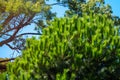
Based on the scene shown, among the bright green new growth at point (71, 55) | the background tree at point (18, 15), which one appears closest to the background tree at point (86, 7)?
the background tree at point (18, 15)

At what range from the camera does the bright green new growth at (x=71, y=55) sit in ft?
41.7

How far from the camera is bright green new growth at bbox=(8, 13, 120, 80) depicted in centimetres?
1270

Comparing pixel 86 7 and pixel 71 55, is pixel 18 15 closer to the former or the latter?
pixel 86 7

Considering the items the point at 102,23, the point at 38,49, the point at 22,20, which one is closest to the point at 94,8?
the point at 22,20

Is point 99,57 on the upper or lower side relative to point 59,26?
lower

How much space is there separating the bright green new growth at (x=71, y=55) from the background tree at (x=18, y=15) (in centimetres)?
916

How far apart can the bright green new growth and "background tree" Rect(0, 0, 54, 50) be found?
9.16 meters

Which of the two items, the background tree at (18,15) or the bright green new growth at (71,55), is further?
the background tree at (18,15)

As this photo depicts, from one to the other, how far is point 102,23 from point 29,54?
3.06 m

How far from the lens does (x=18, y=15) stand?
78.8 feet

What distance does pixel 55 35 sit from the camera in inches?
512

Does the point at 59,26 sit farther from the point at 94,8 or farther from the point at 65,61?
the point at 94,8

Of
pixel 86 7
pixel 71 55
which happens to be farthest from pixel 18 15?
pixel 71 55

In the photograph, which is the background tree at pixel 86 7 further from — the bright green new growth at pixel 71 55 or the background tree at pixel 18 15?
the bright green new growth at pixel 71 55
